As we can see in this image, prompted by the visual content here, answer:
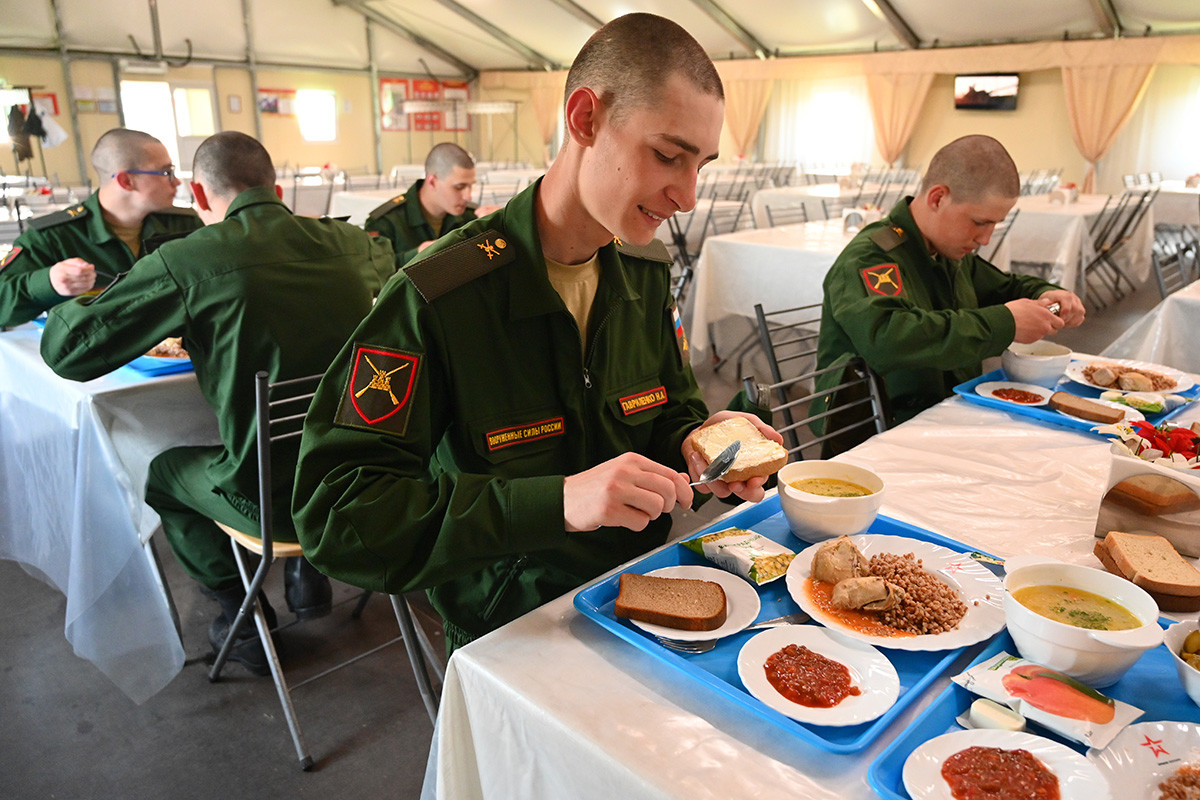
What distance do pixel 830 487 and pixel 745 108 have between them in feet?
41.9

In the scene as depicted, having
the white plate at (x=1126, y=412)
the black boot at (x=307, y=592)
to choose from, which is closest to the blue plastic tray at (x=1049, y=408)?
the white plate at (x=1126, y=412)

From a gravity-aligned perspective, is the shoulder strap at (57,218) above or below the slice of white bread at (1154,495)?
above

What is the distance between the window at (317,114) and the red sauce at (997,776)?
49.0ft

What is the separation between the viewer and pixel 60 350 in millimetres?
1801

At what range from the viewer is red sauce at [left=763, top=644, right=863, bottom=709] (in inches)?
31.4

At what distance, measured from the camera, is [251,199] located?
1.92 metres

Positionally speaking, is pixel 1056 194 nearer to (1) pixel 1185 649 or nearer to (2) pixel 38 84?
(1) pixel 1185 649

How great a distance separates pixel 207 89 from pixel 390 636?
12.8 metres

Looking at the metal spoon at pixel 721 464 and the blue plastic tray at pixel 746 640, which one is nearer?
the blue plastic tray at pixel 746 640

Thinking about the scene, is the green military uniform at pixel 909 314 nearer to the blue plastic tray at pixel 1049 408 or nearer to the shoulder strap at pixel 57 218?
the blue plastic tray at pixel 1049 408

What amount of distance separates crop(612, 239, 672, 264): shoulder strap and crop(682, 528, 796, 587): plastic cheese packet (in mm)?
493

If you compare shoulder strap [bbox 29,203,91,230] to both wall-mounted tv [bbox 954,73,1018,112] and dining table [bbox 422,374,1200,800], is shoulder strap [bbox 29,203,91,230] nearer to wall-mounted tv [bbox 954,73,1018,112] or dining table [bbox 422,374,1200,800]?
dining table [bbox 422,374,1200,800]


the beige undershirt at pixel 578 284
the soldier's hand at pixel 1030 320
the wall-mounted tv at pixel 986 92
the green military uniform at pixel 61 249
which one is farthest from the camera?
the wall-mounted tv at pixel 986 92

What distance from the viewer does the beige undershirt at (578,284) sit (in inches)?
48.9
